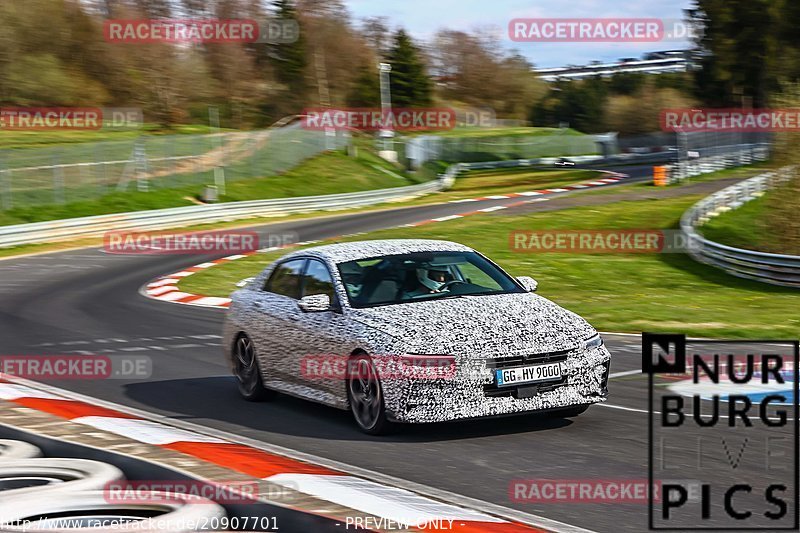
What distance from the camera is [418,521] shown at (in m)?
5.04

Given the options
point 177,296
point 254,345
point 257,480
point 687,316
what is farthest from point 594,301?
point 257,480

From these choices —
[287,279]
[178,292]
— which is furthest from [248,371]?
[178,292]

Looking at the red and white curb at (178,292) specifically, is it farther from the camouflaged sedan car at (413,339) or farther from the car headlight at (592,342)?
the car headlight at (592,342)

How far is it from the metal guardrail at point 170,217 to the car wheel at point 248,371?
78.7ft

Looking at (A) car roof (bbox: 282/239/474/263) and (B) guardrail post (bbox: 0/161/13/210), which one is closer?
(A) car roof (bbox: 282/239/474/263)

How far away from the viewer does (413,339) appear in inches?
310

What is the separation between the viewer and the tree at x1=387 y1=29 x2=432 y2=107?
100 m

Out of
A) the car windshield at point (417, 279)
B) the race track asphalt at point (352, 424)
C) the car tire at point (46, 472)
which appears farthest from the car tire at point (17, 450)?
the car windshield at point (417, 279)

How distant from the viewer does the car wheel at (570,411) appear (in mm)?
8109

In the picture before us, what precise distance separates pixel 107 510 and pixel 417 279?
13.4ft

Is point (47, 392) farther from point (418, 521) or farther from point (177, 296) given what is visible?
point (177, 296)

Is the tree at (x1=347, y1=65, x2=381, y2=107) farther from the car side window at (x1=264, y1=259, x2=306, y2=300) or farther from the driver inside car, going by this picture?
the driver inside car

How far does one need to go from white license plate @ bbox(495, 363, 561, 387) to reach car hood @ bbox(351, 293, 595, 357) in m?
0.11

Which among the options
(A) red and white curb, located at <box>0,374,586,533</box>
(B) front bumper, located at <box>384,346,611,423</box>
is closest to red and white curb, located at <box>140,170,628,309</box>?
(A) red and white curb, located at <box>0,374,586,533</box>
